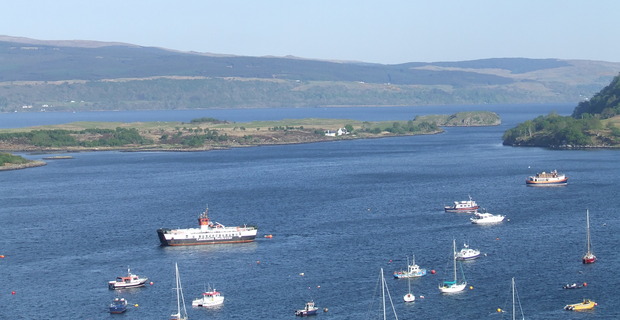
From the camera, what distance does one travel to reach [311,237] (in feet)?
239

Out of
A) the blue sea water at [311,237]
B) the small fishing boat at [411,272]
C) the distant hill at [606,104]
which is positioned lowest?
the blue sea water at [311,237]

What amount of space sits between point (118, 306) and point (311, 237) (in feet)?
72.1

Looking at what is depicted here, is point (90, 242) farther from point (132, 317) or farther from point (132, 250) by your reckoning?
point (132, 317)

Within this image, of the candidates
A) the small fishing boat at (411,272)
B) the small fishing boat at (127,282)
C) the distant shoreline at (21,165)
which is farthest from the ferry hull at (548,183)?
the distant shoreline at (21,165)

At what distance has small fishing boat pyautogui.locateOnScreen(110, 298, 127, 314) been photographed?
53344 millimetres

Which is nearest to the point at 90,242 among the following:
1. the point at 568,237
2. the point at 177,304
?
the point at 177,304

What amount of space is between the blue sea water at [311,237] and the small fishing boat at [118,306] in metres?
0.51

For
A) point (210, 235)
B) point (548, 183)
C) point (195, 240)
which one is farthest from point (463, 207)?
point (195, 240)

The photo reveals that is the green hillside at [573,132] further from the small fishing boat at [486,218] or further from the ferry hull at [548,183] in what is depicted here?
the small fishing boat at [486,218]

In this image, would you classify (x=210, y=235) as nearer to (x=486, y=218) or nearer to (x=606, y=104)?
(x=486, y=218)

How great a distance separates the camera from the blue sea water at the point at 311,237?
A: 2154 inches

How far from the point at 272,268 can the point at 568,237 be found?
21.2m

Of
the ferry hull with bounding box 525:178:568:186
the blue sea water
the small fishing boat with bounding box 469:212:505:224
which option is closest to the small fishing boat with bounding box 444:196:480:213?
the blue sea water

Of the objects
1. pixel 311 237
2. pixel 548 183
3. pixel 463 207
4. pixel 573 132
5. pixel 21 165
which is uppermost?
pixel 573 132
